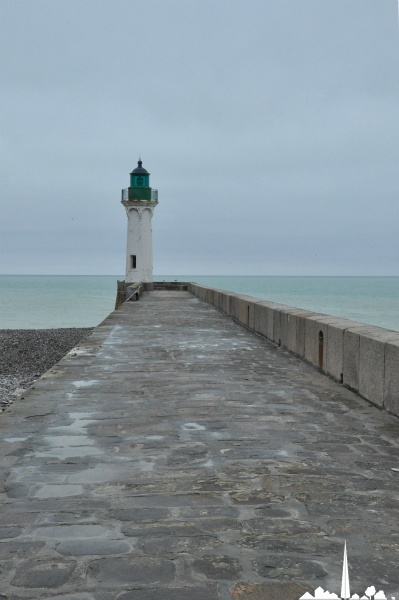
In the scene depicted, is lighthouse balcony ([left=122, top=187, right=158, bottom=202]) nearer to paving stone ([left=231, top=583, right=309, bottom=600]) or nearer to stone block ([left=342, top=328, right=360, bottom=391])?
stone block ([left=342, top=328, right=360, bottom=391])

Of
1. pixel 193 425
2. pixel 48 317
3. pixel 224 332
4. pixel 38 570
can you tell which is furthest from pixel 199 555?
pixel 48 317

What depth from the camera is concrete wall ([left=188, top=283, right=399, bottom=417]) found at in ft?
17.6

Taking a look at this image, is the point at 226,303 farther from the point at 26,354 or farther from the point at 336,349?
the point at 26,354

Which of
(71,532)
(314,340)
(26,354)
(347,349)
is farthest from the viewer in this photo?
(26,354)

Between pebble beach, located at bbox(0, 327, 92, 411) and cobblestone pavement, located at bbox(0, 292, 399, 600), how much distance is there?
1003 cm

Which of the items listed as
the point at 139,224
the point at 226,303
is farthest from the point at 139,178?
the point at 226,303

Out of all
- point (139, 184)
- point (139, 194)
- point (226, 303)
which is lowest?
point (226, 303)

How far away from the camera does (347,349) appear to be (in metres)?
6.57

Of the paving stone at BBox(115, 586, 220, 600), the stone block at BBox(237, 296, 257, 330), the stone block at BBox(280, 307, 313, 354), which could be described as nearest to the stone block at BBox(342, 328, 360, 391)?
the stone block at BBox(280, 307, 313, 354)

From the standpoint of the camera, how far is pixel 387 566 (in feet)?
8.50

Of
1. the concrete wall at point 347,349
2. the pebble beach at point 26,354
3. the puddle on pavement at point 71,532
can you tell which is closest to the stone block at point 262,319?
the concrete wall at point 347,349

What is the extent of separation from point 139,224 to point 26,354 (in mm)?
14542

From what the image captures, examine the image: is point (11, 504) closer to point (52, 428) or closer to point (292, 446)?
point (52, 428)

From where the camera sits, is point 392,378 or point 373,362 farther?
point 373,362
